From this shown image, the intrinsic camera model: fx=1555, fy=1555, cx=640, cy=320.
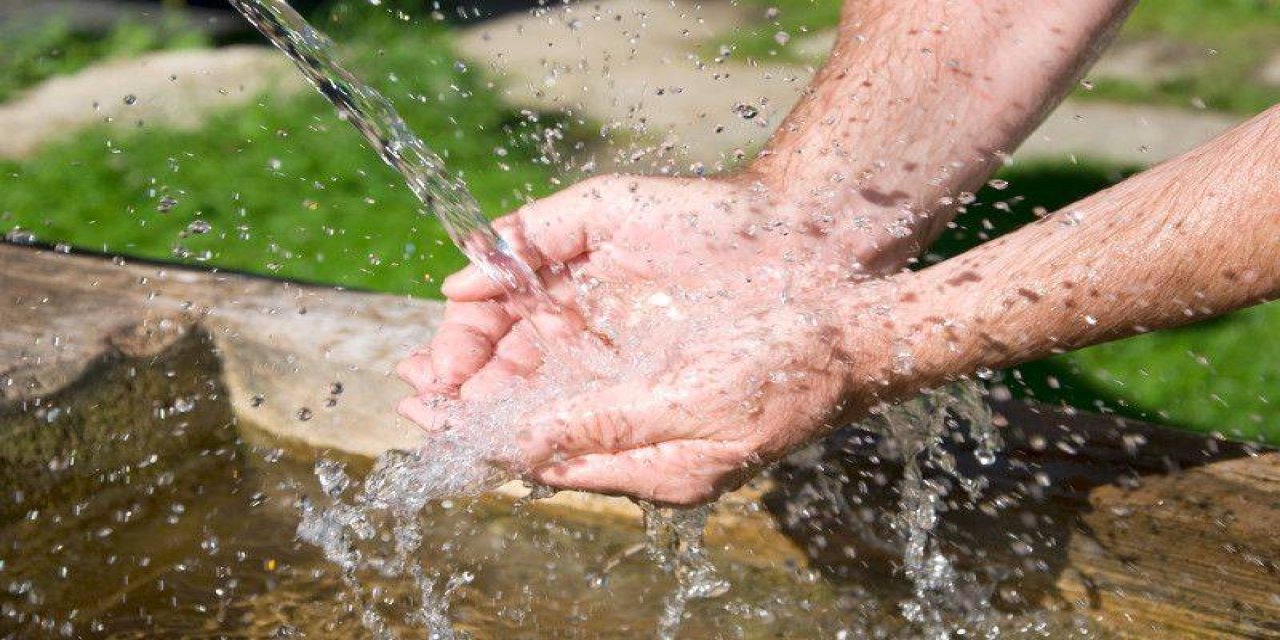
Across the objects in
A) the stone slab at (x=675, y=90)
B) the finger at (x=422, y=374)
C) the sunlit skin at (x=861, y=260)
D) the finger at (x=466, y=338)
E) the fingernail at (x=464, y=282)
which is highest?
the sunlit skin at (x=861, y=260)

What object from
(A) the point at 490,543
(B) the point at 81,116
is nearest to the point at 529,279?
(A) the point at 490,543

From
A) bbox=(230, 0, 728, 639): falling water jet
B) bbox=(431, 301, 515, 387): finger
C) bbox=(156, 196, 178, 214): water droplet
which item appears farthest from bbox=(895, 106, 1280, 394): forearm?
bbox=(156, 196, 178, 214): water droplet

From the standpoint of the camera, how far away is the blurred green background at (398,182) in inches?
151

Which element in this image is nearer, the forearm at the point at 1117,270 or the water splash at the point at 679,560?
the forearm at the point at 1117,270

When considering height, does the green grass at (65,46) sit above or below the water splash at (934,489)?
below

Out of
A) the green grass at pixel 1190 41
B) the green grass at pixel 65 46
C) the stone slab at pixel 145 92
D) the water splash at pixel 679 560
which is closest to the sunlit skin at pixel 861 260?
the water splash at pixel 679 560

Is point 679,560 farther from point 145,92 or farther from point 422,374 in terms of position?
point 145,92

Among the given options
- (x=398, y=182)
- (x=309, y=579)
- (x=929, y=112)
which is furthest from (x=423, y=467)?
(x=398, y=182)

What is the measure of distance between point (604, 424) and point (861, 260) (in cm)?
58

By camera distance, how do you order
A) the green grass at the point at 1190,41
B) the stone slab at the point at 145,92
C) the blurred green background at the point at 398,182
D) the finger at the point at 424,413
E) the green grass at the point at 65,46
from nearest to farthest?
the finger at the point at 424,413 < the blurred green background at the point at 398,182 < the green grass at the point at 1190,41 < the stone slab at the point at 145,92 < the green grass at the point at 65,46

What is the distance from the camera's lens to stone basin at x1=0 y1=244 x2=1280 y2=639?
7.29 feet

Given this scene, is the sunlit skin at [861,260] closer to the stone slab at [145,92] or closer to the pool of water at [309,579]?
the pool of water at [309,579]

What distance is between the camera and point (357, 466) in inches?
104

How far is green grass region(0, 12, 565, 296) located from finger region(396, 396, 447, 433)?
2117 mm
